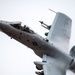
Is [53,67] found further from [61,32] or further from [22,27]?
[61,32]

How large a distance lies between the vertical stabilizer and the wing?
2.72 m

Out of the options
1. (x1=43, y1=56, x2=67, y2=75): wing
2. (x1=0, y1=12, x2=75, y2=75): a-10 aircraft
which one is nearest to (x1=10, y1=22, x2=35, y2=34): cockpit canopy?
(x1=0, y1=12, x2=75, y2=75): a-10 aircraft

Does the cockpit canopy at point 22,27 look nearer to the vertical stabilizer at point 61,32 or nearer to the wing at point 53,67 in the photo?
the wing at point 53,67

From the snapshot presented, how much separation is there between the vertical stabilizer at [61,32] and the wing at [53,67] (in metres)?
2.72

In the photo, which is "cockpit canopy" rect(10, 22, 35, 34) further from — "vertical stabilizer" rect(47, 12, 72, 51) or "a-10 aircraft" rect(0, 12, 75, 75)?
"vertical stabilizer" rect(47, 12, 72, 51)

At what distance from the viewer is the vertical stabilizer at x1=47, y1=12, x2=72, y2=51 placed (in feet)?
163

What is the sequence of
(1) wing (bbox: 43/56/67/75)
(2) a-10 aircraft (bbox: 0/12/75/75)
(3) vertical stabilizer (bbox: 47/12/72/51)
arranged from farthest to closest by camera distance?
1. (3) vertical stabilizer (bbox: 47/12/72/51)
2. (2) a-10 aircraft (bbox: 0/12/75/75)
3. (1) wing (bbox: 43/56/67/75)

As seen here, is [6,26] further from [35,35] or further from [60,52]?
[60,52]

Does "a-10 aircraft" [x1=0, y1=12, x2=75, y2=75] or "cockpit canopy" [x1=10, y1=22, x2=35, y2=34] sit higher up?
"cockpit canopy" [x1=10, y1=22, x2=35, y2=34]

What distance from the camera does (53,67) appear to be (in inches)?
1781

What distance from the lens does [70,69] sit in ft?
157

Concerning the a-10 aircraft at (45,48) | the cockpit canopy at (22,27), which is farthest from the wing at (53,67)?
the cockpit canopy at (22,27)

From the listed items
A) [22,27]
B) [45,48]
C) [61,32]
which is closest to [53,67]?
[45,48]

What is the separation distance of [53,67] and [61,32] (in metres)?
7.99
